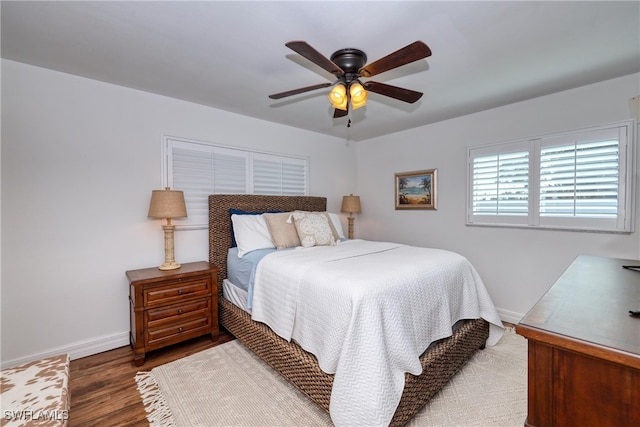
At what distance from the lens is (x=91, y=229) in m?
2.48

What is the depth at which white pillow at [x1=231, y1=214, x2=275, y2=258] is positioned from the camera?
2.86 meters

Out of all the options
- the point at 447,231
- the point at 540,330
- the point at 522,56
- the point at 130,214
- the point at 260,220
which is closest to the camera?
the point at 540,330

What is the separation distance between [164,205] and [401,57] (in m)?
2.27

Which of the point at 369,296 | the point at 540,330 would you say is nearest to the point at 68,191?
the point at 369,296

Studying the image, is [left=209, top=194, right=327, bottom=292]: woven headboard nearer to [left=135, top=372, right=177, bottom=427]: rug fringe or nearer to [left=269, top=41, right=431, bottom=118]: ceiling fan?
[left=135, top=372, right=177, bottom=427]: rug fringe

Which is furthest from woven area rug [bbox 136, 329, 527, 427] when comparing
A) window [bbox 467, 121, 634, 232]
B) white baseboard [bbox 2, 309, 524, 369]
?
window [bbox 467, 121, 634, 232]

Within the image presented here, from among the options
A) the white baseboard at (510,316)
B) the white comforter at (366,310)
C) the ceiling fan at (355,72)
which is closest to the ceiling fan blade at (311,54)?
the ceiling fan at (355,72)

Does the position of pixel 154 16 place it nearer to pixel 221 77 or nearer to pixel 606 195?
pixel 221 77

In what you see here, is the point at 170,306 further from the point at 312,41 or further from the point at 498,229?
the point at 498,229

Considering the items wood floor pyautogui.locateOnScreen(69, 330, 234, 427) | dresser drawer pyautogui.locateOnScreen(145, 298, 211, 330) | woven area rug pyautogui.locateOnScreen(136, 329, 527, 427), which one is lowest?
wood floor pyautogui.locateOnScreen(69, 330, 234, 427)

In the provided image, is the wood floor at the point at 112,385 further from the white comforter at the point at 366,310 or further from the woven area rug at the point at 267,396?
the white comforter at the point at 366,310

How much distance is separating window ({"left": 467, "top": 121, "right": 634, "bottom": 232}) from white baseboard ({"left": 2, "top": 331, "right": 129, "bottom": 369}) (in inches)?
160

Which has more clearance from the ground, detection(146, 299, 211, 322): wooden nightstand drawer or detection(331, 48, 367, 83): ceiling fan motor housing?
detection(331, 48, 367, 83): ceiling fan motor housing

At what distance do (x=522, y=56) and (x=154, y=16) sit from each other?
256 centimetres
